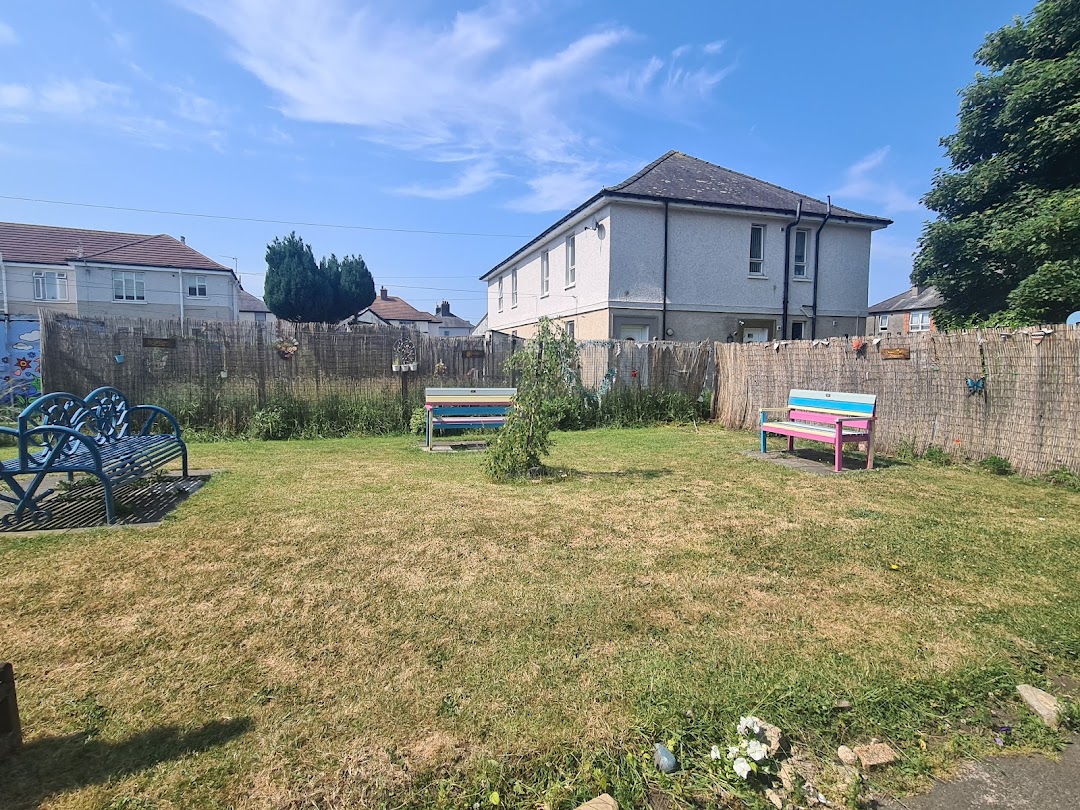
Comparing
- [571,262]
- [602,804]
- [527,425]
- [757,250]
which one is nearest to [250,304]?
[571,262]

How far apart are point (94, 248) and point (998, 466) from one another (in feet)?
142

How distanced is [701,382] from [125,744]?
13.4 metres

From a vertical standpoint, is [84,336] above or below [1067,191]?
below

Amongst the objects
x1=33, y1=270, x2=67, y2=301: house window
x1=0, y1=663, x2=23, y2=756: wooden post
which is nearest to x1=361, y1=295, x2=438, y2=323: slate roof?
x1=33, y1=270, x2=67, y2=301: house window

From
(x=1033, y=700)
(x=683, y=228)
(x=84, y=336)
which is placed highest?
(x=683, y=228)

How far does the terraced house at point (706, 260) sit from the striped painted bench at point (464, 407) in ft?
26.3

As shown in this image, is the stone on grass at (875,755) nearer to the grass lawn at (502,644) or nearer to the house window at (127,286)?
the grass lawn at (502,644)

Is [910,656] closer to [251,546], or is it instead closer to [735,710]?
[735,710]

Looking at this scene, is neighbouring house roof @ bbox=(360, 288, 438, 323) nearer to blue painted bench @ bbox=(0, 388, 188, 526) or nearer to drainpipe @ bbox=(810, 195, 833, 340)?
drainpipe @ bbox=(810, 195, 833, 340)

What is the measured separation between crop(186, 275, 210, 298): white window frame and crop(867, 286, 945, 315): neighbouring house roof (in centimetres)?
4351

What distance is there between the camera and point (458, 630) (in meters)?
3.08

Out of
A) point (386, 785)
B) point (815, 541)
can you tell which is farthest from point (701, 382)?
point (386, 785)

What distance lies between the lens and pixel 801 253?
62.9 feet

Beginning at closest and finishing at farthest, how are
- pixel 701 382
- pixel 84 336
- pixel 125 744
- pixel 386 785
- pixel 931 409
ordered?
pixel 386 785, pixel 125 744, pixel 931 409, pixel 84 336, pixel 701 382
